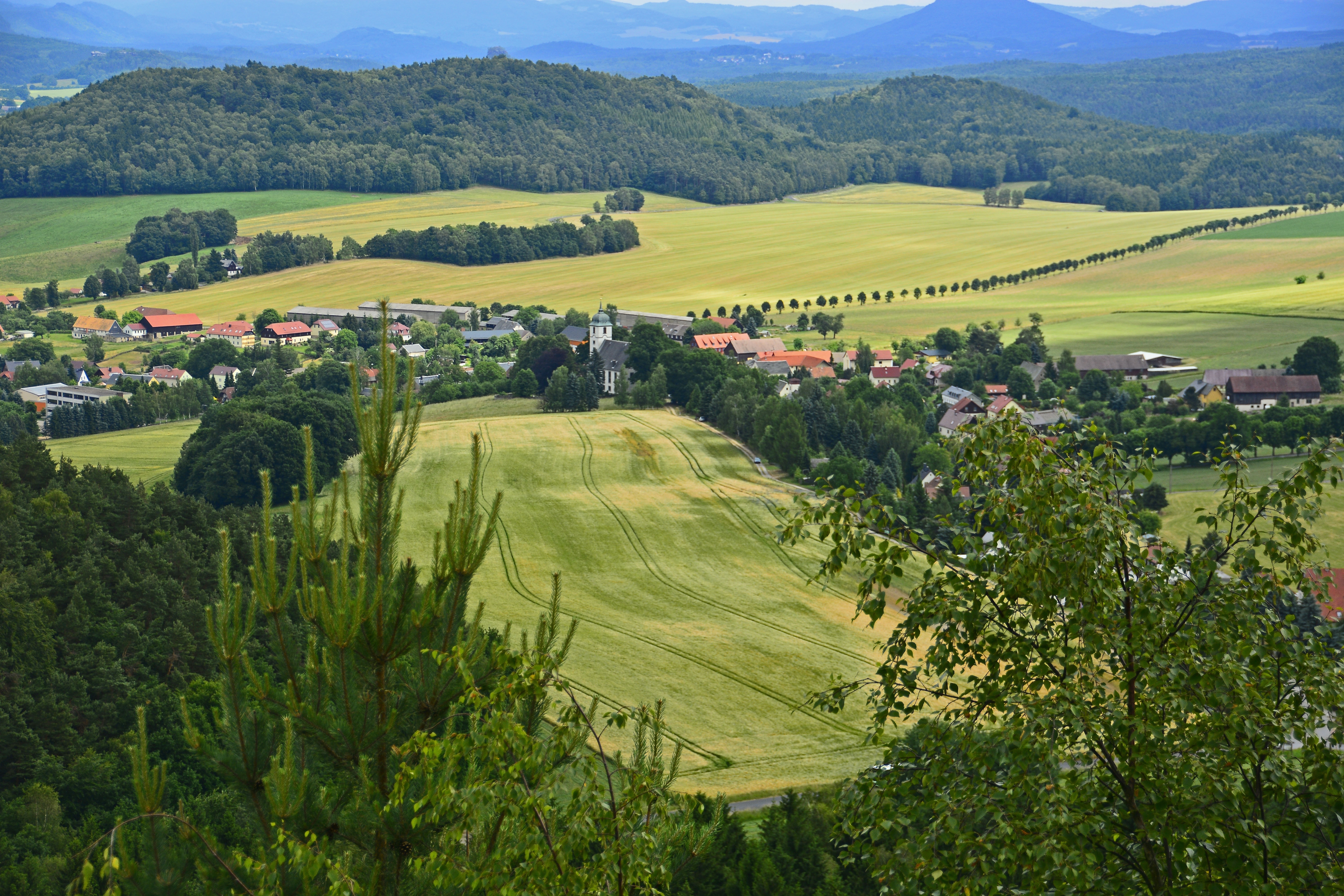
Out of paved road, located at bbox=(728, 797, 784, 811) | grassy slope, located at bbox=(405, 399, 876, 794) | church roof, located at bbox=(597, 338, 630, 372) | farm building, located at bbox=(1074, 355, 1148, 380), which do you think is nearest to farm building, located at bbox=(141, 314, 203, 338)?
church roof, located at bbox=(597, 338, 630, 372)

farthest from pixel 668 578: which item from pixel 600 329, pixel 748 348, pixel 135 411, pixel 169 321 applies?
pixel 169 321

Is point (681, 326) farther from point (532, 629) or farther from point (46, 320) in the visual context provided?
point (532, 629)

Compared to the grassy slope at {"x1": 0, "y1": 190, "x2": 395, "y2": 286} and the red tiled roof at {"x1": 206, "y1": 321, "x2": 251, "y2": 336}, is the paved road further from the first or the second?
the grassy slope at {"x1": 0, "y1": 190, "x2": 395, "y2": 286}

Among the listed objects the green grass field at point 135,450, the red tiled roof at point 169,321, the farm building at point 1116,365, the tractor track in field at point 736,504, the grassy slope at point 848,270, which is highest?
the grassy slope at point 848,270

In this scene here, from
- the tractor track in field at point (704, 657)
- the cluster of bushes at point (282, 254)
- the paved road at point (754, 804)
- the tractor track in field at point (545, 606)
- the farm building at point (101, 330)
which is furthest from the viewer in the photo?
the cluster of bushes at point (282, 254)

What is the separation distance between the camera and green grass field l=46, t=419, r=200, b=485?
6656cm

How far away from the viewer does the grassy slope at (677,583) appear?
35.8 metres

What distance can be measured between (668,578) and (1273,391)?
163 ft

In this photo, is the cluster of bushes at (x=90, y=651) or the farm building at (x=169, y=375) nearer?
the cluster of bushes at (x=90, y=651)

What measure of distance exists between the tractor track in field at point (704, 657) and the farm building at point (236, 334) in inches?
2610

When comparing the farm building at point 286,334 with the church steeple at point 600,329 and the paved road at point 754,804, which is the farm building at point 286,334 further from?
the paved road at point 754,804

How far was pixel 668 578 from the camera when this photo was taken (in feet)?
166

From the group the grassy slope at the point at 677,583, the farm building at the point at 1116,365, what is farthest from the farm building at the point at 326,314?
the farm building at the point at 1116,365

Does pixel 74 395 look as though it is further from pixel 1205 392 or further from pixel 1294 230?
pixel 1294 230
